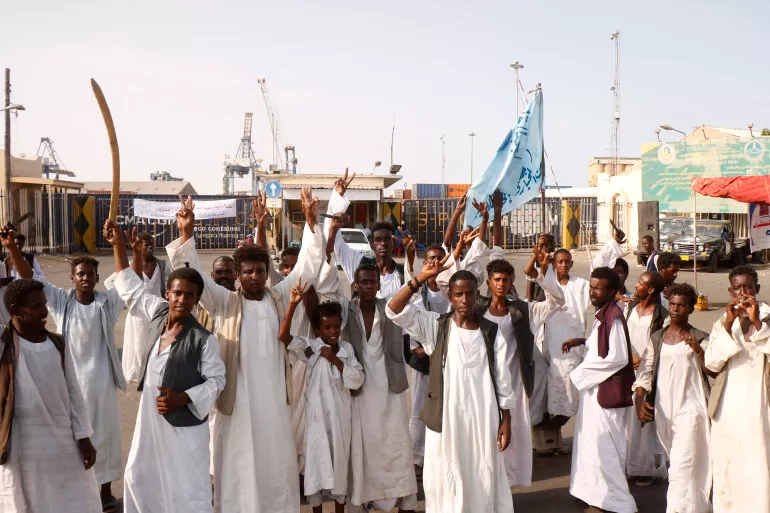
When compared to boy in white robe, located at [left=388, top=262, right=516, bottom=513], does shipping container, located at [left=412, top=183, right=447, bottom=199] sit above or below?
above

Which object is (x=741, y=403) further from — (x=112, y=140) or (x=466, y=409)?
(x=112, y=140)

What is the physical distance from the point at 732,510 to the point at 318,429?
7.78 ft

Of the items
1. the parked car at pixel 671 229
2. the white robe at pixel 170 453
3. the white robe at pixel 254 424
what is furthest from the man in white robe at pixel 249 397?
the parked car at pixel 671 229

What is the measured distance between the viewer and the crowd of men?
3.77 meters

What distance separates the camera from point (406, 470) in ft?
15.2

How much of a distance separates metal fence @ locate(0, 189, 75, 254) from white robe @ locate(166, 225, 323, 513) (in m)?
22.6

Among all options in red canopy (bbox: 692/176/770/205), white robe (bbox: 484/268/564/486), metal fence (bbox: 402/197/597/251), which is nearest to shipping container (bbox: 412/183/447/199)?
metal fence (bbox: 402/197/597/251)

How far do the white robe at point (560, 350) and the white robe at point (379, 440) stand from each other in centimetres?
161

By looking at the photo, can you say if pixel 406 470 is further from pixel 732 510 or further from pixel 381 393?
pixel 732 510

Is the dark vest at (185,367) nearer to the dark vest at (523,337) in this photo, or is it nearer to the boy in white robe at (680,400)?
the dark vest at (523,337)

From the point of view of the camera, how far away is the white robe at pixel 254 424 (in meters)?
4.08

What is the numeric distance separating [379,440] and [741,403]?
6.77 ft

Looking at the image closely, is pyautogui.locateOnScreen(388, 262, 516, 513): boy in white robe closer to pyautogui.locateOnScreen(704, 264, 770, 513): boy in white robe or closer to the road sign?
pyautogui.locateOnScreen(704, 264, 770, 513): boy in white robe

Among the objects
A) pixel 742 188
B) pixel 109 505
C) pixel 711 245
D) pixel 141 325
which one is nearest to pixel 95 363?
pixel 109 505
